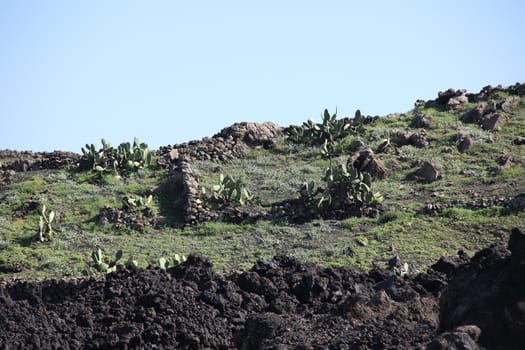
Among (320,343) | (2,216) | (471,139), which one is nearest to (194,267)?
(320,343)

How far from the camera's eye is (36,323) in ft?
66.0

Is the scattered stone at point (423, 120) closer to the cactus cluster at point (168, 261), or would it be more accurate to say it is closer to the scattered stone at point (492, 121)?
the scattered stone at point (492, 121)

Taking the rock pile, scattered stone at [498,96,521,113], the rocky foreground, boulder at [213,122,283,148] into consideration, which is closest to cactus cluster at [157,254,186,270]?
the rocky foreground

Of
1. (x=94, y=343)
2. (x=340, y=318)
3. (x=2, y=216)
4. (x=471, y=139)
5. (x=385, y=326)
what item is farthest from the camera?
(x=471, y=139)

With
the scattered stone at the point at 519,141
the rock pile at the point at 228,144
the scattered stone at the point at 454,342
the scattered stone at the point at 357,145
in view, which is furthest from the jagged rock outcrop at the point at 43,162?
the scattered stone at the point at 454,342

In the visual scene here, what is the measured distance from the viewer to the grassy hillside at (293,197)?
27.4m

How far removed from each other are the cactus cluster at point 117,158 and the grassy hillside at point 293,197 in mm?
399

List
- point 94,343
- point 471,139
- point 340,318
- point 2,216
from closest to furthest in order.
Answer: point 340,318
point 94,343
point 2,216
point 471,139

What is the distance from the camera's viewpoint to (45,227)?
29562 millimetres

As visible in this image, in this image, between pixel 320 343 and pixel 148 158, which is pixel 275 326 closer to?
pixel 320 343

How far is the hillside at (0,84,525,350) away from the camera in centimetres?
1628

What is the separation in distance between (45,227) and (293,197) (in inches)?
283

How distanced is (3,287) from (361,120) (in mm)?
17959

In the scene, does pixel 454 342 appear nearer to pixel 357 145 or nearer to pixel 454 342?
pixel 454 342
